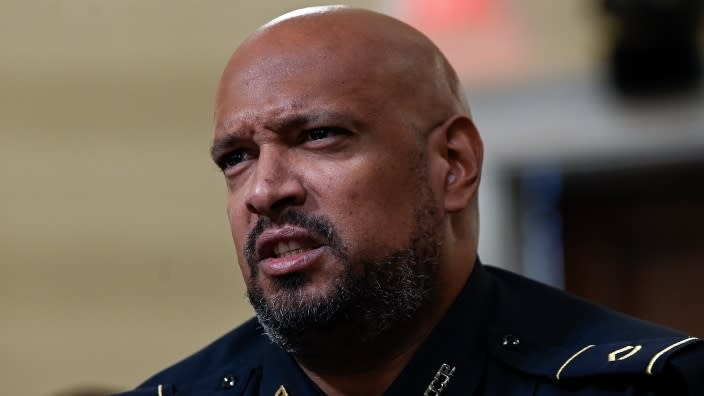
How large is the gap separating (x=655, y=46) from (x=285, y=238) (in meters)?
2.35

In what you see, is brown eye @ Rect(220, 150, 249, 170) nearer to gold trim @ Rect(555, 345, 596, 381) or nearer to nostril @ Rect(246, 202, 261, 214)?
nostril @ Rect(246, 202, 261, 214)

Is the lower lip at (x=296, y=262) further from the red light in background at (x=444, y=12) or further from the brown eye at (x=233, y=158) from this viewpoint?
the red light in background at (x=444, y=12)

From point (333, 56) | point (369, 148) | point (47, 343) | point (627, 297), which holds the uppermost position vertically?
point (333, 56)

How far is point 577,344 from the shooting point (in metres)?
2.28

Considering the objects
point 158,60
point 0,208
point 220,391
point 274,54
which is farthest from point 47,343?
point 274,54

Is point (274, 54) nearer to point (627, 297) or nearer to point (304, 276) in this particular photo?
point (304, 276)

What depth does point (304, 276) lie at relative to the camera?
2.17m

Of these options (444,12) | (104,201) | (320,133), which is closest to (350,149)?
(320,133)

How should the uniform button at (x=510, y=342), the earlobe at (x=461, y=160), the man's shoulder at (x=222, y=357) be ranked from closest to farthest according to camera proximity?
the uniform button at (x=510, y=342) < the earlobe at (x=461, y=160) < the man's shoulder at (x=222, y=357)

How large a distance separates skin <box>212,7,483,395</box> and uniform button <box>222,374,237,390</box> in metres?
0.16

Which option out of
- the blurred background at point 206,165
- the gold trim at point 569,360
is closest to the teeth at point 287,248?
the gold trim at point 569,360

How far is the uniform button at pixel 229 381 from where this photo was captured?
2.41 metres

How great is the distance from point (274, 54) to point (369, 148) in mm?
223

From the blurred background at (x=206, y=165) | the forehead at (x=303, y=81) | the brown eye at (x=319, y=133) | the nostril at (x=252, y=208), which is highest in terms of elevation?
the forehead at (x=303, y=81)
